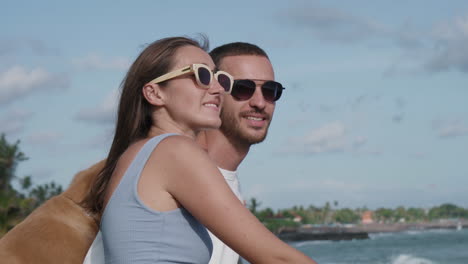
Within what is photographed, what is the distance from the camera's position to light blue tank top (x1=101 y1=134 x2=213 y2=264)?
1.84 m

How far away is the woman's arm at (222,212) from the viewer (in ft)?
5.95

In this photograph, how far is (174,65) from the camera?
208cm

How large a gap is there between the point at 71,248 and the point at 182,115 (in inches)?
26.5

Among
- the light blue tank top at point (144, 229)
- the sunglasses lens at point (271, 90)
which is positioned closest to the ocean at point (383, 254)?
the sunglasses lens at point (271, 90)

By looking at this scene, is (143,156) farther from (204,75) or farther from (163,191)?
(204,75)

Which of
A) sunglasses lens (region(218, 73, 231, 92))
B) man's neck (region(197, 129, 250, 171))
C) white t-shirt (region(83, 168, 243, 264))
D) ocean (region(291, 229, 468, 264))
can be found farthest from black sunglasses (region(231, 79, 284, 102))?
ocean (region(291, 229, 468, 264))

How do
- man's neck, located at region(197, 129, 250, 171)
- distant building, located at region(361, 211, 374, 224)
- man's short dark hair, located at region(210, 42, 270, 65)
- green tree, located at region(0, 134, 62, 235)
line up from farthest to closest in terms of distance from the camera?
distant building, located at region(361, 211, 374, 224) → green tree, located at region(0, 134, 62, 235) → man's short dark hair, located at region(210, 42, 270, 65) → man's neck, located at region(197, 129, 250, 171)

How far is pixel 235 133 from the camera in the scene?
3.54 metres

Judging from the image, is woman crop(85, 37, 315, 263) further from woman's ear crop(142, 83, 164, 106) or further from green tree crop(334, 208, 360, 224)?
green tree crop(334, 208, 360, 224)

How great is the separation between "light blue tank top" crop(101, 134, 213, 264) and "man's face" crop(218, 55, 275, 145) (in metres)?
1.63

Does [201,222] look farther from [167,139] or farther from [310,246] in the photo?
[310,246]

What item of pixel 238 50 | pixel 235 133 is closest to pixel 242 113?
pixel 235 133

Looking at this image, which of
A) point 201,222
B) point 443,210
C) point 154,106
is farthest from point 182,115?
point 443,210

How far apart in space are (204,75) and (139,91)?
8.1 inches
